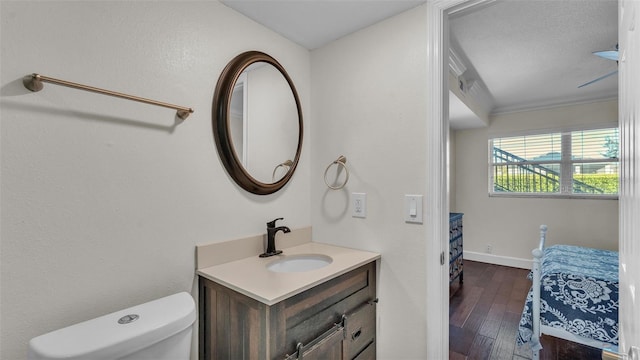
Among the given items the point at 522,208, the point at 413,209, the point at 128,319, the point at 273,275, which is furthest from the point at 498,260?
the point at 128,319

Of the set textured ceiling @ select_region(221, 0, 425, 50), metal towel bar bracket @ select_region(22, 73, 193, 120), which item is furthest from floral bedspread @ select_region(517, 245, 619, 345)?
metal towel bar bracket @ select_region(22, 73, 193, 120)

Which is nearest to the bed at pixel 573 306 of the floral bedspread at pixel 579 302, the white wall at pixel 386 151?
the floral bedspread at pixel 579 302

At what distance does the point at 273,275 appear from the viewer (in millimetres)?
1146

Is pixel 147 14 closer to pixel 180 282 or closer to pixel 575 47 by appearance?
pixel 180 282

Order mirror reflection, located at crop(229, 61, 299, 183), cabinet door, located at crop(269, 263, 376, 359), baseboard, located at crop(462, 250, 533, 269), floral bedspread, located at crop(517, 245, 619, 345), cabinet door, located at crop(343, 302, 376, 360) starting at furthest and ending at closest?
baseboard, located at crop(462, 250, 533, 269), floral bedspread, located at crop(517, 245, 619, 345), mirror reflection, located at crop(229, 61, 299, 183), cabinet door, located at crop(343, 302, 376, 360), cabinet door, located at crop(269, 263, 376, 359)

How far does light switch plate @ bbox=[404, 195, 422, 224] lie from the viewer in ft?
4.29

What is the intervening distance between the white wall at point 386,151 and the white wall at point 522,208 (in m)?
3.50

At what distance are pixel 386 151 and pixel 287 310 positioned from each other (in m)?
0.88

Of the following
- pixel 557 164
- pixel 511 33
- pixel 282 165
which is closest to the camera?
pixel 282 165

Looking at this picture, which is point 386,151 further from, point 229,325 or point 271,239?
point 229,325

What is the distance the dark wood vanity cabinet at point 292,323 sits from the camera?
0.96m

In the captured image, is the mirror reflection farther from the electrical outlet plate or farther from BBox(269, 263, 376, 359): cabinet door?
BBox(269, 263, 376, 359): cabinet door

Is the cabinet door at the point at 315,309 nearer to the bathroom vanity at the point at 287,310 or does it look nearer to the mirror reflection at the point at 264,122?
the bathroom vanity at the point at 287,310

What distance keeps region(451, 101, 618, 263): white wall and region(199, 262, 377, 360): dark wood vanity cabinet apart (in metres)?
3.63
